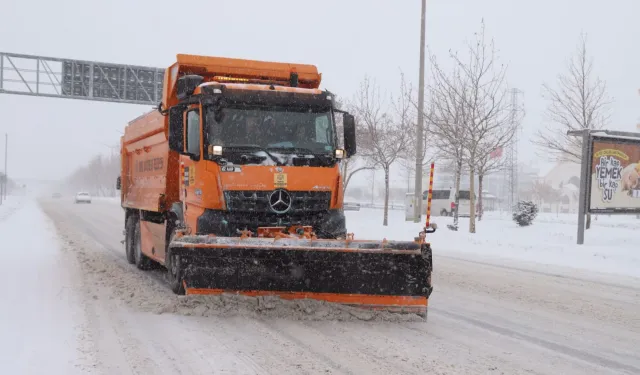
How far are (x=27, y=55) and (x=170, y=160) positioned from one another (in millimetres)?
30155

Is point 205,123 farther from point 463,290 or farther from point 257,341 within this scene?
point 463,290

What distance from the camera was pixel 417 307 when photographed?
6.98 meters

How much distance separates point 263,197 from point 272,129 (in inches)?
37.5

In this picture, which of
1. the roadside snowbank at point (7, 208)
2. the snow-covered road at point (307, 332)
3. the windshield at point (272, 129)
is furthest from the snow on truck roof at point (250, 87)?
the roadside snowbank at point (7, 208)

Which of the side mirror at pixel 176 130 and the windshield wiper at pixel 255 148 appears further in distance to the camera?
the side mirror at pixel 176 130

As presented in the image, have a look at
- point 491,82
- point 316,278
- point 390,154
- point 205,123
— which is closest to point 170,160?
point 205,123

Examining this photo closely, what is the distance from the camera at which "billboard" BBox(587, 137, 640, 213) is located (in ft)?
54.2

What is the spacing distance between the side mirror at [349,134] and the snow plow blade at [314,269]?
197 cm

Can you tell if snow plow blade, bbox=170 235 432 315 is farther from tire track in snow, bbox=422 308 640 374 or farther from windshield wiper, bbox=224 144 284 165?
windshield wiper, bbox=224 144 284 165

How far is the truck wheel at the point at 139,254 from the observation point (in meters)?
11.5

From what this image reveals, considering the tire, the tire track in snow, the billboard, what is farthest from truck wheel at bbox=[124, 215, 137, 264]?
the billboard

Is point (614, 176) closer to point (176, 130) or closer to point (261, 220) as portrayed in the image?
point (261, 220)

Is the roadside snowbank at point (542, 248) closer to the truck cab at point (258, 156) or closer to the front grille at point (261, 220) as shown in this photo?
the truck cab at point (258, 156)

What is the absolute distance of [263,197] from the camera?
7.62 metres
